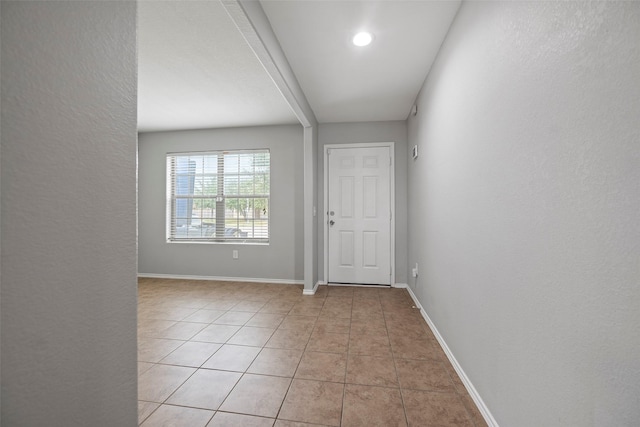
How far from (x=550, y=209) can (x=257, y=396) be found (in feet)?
5.60

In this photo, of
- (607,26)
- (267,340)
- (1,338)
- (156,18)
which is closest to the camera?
(1,338)

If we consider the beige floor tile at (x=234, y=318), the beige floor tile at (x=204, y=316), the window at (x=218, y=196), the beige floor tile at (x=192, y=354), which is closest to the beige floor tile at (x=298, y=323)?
the beige floor tile at (x=234, y=318)

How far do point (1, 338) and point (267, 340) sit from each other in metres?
2.02

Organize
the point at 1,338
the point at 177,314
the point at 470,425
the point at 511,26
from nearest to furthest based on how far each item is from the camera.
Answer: the point at 1,338
the point at 511,26
the point at 470,425
the point at 177,314

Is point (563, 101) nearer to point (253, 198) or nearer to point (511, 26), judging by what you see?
point (511, 26)

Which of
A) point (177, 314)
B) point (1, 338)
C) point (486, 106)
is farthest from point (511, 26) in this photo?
point (177, 314)

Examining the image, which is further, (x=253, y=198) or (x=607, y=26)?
(x=253, y=198)

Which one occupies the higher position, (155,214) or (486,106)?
(486,106)

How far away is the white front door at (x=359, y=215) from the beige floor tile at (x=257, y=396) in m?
2.38

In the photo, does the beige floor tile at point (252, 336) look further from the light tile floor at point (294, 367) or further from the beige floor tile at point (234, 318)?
the beige floor tile at point (234, 318)

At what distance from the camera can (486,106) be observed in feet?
4.68

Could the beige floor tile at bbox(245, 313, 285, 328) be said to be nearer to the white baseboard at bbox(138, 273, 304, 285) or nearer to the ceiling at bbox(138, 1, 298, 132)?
the white baseboard at bbox(138, 273, 304, 285)

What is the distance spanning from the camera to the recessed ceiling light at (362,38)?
205 cm

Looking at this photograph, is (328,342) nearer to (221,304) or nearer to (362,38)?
(221,304)
